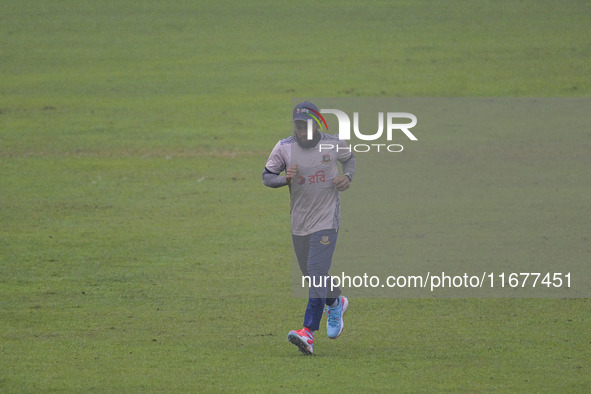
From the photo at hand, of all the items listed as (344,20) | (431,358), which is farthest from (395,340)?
(344,20)

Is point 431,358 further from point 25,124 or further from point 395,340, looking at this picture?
point 25,124

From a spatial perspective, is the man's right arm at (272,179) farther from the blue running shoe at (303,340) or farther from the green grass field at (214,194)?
the green grass field at (214,194)

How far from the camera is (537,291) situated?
13.4 m

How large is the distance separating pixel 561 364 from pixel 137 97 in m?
23.2

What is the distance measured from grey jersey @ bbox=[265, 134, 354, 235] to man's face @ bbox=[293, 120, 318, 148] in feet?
0.20

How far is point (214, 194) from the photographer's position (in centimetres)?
2155

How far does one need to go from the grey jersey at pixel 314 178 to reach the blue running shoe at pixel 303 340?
3.42ft

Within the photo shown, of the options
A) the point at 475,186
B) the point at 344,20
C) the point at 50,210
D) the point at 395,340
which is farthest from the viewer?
the point at 344,20

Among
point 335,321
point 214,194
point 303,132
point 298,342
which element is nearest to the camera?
point 298,342

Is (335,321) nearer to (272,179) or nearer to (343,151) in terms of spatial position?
(272,179)

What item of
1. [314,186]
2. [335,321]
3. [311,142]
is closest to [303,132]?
[311,142]

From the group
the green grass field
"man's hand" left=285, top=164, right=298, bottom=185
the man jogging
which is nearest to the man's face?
the man jogging

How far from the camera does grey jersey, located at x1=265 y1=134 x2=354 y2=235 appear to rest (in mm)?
10102

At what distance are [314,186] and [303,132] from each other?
58 centimetres
